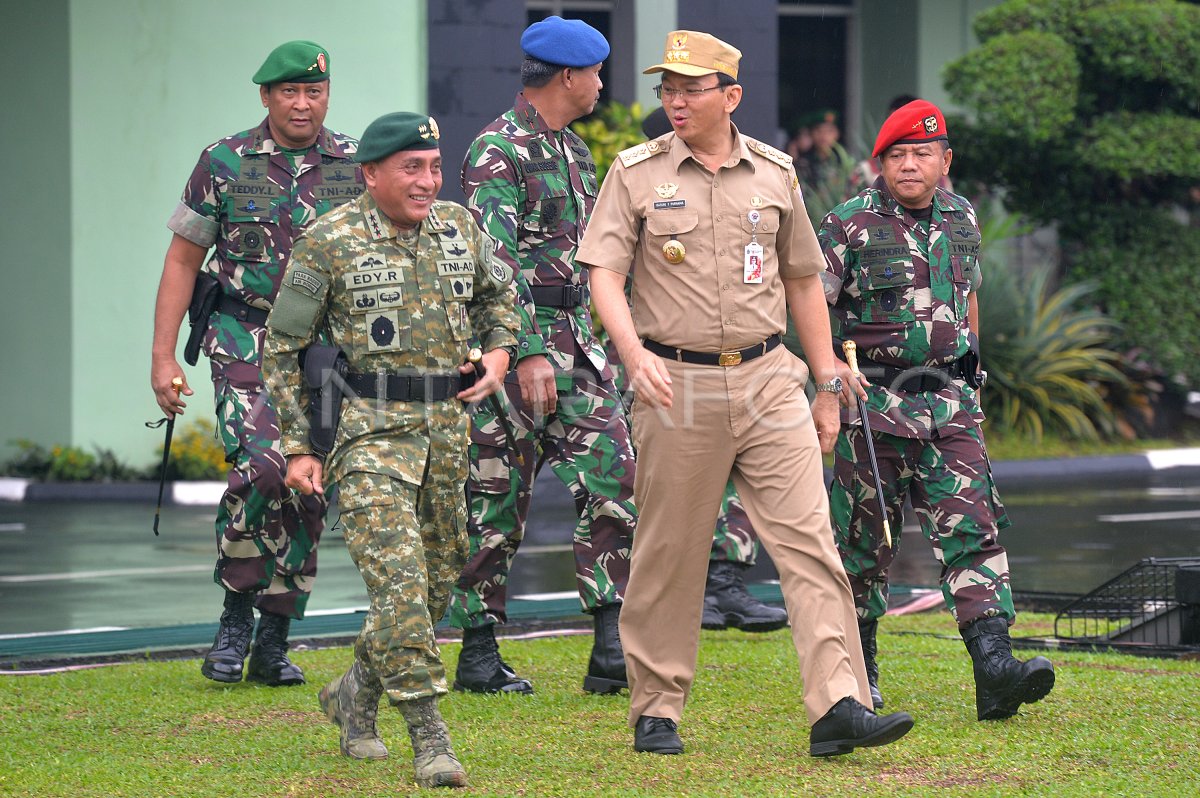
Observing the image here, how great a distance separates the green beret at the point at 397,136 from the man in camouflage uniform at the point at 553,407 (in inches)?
47.0

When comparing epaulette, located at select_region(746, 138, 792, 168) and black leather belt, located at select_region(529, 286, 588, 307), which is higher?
epaulette, located at select_region(746, 138, 792, 168)

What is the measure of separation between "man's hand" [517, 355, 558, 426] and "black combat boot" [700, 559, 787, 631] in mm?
1724

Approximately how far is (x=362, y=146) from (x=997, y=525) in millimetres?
2591

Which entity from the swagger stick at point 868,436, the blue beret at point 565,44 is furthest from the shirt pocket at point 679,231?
the blue beret at point 565,44

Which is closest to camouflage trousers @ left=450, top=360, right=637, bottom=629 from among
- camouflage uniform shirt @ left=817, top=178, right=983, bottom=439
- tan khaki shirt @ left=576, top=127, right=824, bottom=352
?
camouflage uniform shirt @ left=817, top=178, right=983, bottom=439

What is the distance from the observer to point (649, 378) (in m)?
5.69

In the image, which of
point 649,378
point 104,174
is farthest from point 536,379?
point 104,174

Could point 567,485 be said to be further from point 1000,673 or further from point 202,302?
point 1000,673

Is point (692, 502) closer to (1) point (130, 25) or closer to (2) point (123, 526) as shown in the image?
(2) point (123, 526)

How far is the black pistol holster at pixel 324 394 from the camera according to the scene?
5793mm

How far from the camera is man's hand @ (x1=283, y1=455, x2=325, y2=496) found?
19.0 feet

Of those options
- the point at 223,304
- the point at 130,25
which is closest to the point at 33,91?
the point at 130,25

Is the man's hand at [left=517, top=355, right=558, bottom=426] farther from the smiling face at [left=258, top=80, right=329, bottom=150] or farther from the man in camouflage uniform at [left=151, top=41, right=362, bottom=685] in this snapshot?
the smiling face at [left=258, top=80, right=329, bottom=150]

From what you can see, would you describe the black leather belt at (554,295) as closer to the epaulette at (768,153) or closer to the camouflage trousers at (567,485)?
the camouflage trousers at (567,485)
